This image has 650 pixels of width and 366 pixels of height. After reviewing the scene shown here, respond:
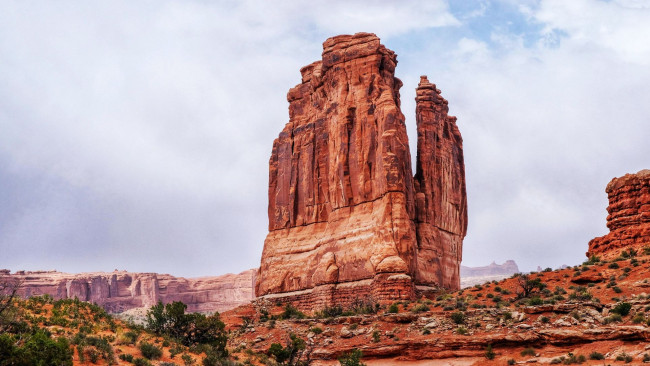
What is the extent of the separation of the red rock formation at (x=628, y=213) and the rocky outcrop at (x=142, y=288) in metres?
93.8

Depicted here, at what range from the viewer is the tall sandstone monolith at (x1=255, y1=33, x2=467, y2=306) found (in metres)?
52.2

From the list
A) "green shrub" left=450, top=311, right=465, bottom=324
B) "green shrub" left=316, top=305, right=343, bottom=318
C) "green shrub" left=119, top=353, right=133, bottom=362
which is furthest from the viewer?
"green shrub" left=316, top=305, right=343, bottom=318

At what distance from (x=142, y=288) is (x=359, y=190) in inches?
3451

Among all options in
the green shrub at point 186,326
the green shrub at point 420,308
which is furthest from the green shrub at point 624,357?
the green shrub at point 186,326

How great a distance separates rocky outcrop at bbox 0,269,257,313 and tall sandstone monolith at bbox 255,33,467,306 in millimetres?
71671

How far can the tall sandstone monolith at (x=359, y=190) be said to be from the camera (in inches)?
2056

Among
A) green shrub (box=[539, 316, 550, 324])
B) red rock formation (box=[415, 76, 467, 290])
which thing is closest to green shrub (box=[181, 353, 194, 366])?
green shrub (box=[539, 316, 550, 324])

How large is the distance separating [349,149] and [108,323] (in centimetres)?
3024

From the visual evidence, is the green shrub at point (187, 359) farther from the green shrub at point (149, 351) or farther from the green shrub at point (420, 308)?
the green shrub at point (420, 308)

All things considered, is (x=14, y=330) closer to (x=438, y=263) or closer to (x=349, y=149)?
(x=349, y=149)

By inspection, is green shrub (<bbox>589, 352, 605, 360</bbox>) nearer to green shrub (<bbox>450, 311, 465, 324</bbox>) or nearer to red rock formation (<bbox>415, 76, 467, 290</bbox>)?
Result: green shrub (<bbox>450, 311, 465, 324</bbox>)

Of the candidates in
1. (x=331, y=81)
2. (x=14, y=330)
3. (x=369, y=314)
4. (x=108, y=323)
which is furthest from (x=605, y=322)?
(x=331, y=81)

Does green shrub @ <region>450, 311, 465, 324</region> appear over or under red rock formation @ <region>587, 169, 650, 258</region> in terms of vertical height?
under

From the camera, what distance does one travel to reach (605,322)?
34469 mm
